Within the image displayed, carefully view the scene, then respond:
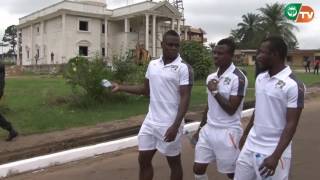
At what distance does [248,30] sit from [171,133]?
82803 millimetres

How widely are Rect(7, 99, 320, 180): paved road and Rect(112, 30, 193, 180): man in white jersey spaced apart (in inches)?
77.2

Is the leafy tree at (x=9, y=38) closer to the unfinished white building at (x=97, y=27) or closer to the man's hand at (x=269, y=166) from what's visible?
the unfinished white building at (x=97, y=27)

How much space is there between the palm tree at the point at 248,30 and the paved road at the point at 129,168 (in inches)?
2928

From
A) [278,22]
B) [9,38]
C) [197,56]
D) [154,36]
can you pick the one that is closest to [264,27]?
[278,22]

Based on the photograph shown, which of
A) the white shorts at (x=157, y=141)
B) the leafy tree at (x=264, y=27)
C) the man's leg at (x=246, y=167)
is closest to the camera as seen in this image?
the man's leg at (x=246, y=167)

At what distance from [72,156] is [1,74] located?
2.27m

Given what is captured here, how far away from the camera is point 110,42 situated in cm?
5322

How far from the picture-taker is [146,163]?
5.86 m

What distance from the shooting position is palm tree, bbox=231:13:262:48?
8336cm

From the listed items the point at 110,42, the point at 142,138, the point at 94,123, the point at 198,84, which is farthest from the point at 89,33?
the point at 142,138

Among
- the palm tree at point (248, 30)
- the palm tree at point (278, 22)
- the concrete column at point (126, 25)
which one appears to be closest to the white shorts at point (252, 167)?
the concrete column at point (126, 25)

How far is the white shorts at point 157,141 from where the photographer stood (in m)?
5.62

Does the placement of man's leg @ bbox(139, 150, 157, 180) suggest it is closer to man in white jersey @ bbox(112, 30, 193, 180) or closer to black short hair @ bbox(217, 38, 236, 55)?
man in white jersey @ bbox(112, 30, 193, 180)

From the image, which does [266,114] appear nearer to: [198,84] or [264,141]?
[264,141]
